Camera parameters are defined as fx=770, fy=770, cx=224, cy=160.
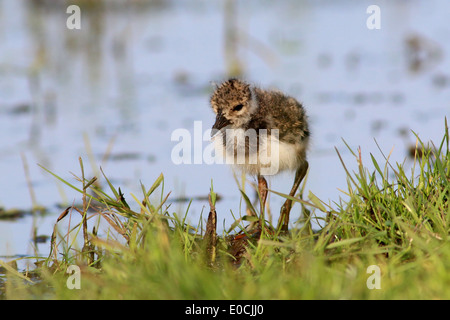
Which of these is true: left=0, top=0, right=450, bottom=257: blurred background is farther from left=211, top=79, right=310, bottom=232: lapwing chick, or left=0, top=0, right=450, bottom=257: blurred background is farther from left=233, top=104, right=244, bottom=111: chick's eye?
left=233, top=104, right=244, bottom=111: chick's eye

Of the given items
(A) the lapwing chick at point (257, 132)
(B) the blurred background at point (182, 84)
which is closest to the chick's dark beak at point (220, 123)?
(A) the lapwing chick at point (257, 132)

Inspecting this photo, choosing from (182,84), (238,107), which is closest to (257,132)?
(238,107)

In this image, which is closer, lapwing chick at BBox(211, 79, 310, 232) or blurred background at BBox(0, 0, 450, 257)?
lapwing chick at BBox(211, 79, 310, 232)

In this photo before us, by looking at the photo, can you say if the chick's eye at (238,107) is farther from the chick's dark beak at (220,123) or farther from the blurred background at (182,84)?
the blurred background at (182,84)

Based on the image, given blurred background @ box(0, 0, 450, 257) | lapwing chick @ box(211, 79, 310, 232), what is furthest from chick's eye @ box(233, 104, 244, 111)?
blurred background @ box(0, 0, 450, 257)

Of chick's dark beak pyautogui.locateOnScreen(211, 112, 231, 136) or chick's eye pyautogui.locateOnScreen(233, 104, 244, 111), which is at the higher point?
chick's eye pyautogui.locateOnScreen(233, 104, 244, 111)

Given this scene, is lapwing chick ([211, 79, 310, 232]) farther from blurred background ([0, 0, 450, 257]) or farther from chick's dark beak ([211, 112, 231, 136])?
blurred background ([0, 0, 450, 257])

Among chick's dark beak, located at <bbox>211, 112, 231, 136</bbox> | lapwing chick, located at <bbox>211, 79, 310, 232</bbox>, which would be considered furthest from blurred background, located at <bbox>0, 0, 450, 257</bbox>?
chick's dark beak, located at <bbox>211, 112, 231, 136</bbox>
